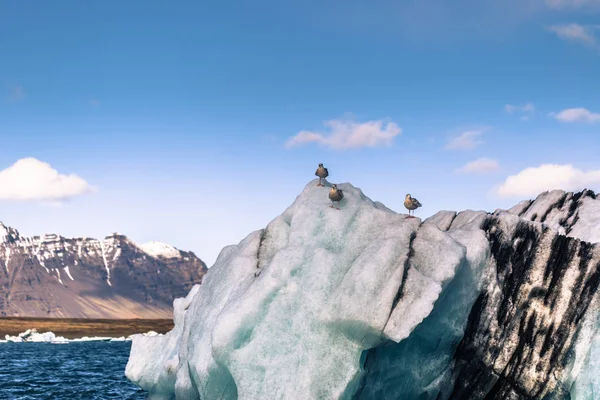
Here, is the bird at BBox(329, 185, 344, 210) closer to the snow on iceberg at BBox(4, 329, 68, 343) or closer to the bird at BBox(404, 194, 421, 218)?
the bird at BBox(404, 194, 421, 218)

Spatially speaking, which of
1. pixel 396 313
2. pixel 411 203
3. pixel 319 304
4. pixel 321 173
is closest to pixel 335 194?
pixel 321 173

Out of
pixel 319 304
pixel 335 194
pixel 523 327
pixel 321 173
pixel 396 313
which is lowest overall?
pixel 523 327

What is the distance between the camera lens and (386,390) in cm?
2225

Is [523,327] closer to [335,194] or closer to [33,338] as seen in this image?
[335,194]

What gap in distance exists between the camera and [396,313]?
2027cm

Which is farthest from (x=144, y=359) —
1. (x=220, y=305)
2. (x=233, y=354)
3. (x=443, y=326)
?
(x=443, y=326)

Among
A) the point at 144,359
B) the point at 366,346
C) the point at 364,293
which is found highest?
the point at 364,293

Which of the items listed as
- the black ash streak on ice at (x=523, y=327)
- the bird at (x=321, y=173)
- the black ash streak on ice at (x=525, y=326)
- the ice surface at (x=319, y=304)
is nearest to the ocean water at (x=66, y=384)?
the ice surface at (x=319, y=304)

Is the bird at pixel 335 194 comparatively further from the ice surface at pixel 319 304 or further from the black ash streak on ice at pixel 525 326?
the black ash streak on ice at pixel 525 326

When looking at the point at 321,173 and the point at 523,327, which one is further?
the point at 321,173

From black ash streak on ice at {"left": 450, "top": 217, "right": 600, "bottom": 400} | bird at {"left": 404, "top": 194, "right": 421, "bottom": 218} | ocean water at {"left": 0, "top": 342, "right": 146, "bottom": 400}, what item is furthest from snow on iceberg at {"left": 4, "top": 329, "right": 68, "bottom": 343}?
black ash streak on ice at {"left": 450, "top": 217, "right": 600, "bottom": 400}

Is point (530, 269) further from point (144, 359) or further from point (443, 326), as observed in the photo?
point (144, 359)

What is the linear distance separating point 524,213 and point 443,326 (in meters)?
9.66

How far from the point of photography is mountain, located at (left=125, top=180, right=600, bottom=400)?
67.0 ft
